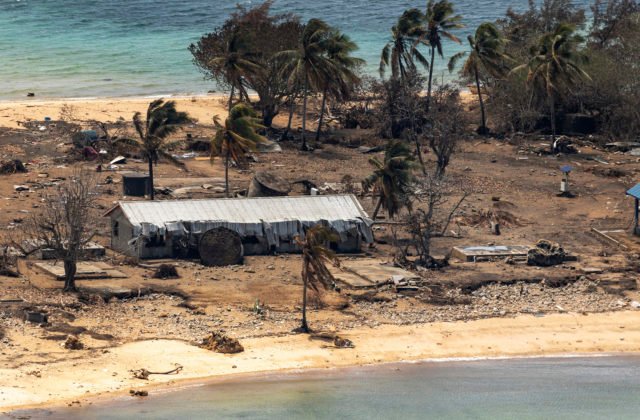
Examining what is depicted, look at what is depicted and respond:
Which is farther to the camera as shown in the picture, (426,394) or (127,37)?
(127,37)

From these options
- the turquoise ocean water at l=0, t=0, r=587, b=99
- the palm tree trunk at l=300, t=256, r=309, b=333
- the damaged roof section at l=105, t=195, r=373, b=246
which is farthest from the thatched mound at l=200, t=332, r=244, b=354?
the turquoise ocean water at l=0, t=0, r=587, b=99

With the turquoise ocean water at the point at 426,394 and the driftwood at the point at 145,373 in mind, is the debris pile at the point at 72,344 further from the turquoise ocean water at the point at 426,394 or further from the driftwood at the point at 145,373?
the turquoise ocean water at the point at 426,394

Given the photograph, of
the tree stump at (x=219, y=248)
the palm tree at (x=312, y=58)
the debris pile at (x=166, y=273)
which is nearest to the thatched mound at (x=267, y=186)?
the tree stump at (x=219, y=248)

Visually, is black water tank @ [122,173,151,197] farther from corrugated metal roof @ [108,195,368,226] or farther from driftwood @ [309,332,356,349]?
driftwood @ [309,332,356,349]

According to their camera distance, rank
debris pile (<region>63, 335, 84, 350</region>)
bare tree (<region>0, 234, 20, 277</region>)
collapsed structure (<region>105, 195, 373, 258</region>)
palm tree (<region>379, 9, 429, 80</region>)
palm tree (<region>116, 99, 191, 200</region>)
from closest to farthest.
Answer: debris pile (<region>63, 335, 84, 350</region>) < bare tree (<region>0, 234, 20, 277</region>) < collapsed structure (<region>105, 195, 373, 258</region>) < palm tree (<region>116, 99, 191, 200</region>) < palm tree (<region>379, 9, 429, 80</region>)

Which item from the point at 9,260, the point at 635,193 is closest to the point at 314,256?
the point at 9,260

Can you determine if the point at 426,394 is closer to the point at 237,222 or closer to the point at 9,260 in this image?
the point at 237,222
